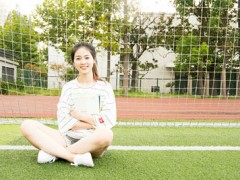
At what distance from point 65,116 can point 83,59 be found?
0.50 metres

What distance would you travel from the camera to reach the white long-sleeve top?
2.64m

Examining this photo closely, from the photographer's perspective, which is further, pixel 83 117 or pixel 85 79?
pixel 85 79

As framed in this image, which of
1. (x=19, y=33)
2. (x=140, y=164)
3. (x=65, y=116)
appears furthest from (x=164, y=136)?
(x=19, y=33)

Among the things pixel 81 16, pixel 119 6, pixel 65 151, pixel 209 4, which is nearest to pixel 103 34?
pixel 81 16

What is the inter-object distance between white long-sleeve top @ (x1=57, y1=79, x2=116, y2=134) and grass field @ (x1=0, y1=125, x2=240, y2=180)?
317 millimetres

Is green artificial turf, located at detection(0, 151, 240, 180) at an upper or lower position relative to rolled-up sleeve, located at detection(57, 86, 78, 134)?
lower

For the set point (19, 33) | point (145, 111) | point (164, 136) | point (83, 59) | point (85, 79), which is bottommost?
point (145, 111)

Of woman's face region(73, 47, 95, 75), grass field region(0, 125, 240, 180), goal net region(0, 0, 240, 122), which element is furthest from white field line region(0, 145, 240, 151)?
goal net region(0, 0, 240, 122)

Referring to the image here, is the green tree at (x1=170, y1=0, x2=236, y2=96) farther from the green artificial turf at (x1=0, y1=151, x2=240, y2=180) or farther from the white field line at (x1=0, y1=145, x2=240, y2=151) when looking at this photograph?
the green artificial turf at (x1=0, y1=151, x2=240, y2=180)

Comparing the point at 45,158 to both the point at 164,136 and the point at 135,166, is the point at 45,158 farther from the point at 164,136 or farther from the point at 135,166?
the point at 164,136

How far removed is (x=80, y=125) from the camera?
8.70 feet

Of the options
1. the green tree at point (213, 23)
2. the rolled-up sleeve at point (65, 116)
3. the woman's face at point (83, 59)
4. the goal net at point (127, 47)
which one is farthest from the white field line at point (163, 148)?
the green tree at point (213, 23)

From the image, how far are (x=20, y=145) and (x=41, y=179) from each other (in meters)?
1.29

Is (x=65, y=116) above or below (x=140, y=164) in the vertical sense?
above
